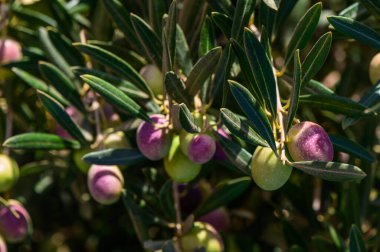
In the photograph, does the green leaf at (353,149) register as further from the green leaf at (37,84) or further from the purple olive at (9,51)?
the purple olive at (9,51)

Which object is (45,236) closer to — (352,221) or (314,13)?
(352,221)

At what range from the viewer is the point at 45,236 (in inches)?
80.0

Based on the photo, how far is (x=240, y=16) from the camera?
1.10 metres

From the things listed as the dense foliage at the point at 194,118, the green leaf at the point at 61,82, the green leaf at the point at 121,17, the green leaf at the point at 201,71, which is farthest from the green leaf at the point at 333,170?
the green leaf at the point at 61,82

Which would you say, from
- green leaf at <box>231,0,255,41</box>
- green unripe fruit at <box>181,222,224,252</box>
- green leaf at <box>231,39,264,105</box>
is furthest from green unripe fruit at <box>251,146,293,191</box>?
green unripe fruit at <box>181,222,224,252</box>

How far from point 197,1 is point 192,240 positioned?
1.56 ft

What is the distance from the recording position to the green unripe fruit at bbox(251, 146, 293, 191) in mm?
1038

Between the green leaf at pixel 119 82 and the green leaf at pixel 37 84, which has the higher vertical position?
the green leaf at pixel 119 82

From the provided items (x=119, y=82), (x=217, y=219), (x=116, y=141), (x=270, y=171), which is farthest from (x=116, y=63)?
(x=217, y=219)

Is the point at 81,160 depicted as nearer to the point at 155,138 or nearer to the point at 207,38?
the point at 155,138

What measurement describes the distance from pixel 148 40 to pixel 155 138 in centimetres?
18

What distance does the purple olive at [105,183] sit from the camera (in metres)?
1.26

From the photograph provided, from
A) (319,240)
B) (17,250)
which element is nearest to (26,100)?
(17,250)

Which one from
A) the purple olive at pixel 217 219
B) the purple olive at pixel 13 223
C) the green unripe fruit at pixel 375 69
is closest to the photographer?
the green unripe fruit at pixel 375 69
